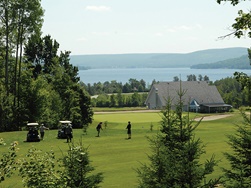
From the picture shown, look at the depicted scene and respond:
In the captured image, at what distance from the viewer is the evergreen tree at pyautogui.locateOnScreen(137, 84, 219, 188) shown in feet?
36.2

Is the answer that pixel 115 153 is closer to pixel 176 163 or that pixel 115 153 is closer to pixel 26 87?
pixel 176 163

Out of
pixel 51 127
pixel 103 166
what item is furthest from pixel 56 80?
pixel 103 166

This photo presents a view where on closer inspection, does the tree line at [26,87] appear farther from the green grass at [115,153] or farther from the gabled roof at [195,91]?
the gabled roof at [195,91]

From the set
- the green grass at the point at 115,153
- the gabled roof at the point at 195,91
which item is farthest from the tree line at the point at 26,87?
the gabled roof at the point at 195,91

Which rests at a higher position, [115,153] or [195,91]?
[195,91]

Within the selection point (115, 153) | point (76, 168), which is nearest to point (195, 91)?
point (115, 153)

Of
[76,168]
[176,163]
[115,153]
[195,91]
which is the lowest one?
[115,153]

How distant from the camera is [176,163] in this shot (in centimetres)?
1131

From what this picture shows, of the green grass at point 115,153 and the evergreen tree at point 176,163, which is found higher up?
the evergreen tree at point 176,163

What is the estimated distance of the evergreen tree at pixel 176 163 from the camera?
36.2ft

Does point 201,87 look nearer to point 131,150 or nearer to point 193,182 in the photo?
point 131,150

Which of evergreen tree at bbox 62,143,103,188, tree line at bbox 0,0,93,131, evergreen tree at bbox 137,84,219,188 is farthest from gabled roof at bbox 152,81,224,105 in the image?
evergreen tree at bbox 62,143,103,188

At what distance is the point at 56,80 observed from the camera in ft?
203

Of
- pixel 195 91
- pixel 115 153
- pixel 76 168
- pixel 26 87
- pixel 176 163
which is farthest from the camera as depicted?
pixel 195 91
